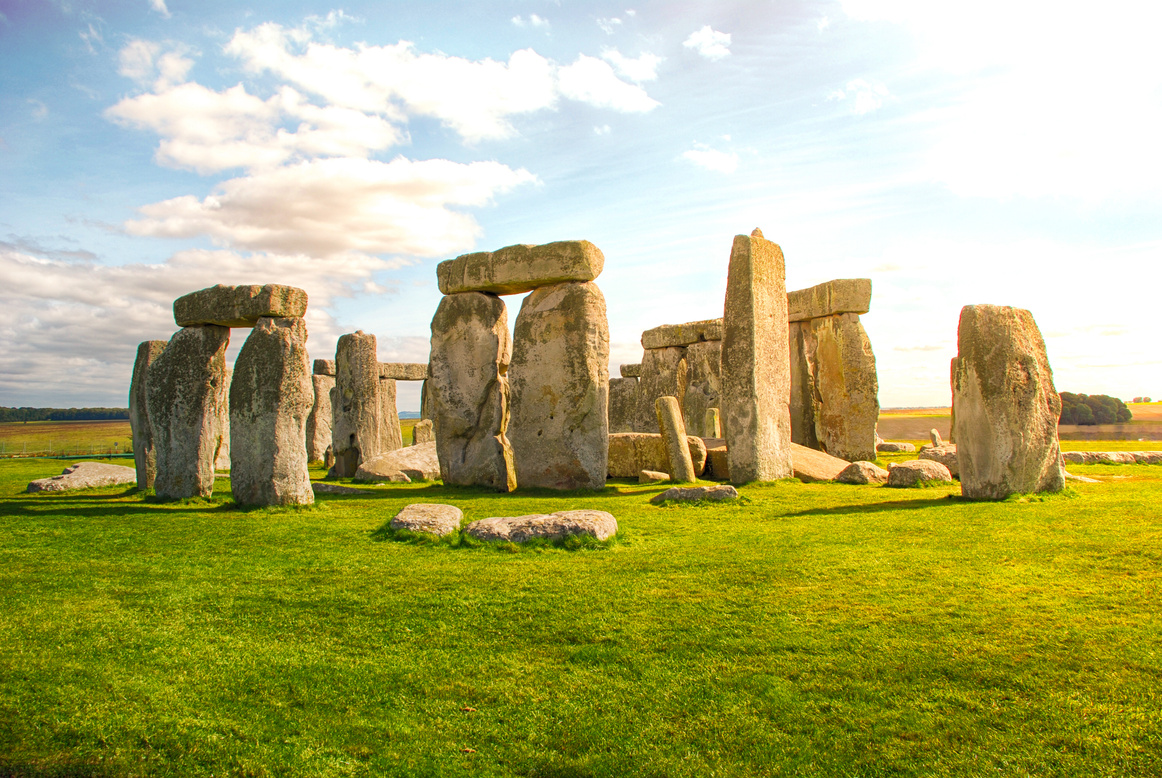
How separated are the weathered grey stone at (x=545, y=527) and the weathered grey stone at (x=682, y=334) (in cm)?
1188

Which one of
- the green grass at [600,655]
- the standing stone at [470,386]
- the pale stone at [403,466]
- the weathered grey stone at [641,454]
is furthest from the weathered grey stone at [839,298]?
the green grass at [600,655]

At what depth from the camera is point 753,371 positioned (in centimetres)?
952

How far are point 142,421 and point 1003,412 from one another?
36.0 feet

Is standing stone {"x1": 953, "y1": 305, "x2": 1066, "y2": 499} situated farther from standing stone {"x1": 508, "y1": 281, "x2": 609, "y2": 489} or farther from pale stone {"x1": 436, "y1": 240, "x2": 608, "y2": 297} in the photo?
pale stone {"x1": 436, "y1": 240, "x2": 608, "y2": 297}

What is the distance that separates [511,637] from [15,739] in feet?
6.35

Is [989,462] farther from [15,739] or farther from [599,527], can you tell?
[15,739]

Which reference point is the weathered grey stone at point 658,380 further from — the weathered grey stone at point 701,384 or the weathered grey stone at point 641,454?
the weathered grey stone at point 641,454

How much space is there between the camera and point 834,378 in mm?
13992

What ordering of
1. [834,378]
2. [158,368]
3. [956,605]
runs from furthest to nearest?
[834,378] < [158,368] < [956,605]

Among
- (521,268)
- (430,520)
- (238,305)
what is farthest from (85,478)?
(430,520)

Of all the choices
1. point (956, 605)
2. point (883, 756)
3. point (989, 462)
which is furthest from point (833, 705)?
point (989, 462)

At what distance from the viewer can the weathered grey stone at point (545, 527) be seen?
531 centimetres

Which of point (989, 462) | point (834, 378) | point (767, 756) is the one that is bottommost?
point (767, 756)

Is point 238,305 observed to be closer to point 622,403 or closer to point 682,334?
point 682,334
